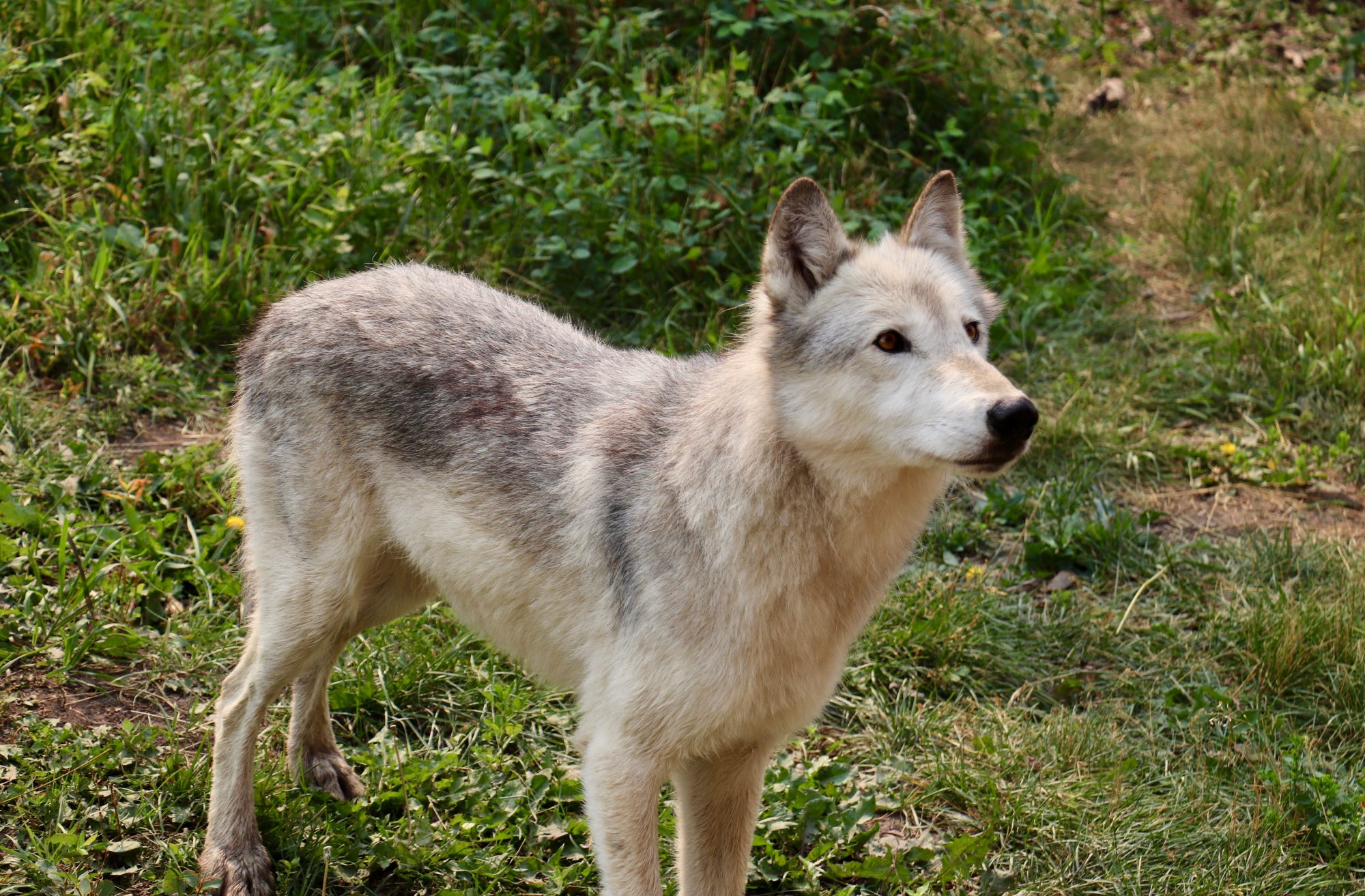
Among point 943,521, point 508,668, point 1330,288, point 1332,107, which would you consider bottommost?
point 508,668

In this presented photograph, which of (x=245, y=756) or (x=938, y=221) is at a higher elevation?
(x=938, y=221)

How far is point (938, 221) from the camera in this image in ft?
11.9

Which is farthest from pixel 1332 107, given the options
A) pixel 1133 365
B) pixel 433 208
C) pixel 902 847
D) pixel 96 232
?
pixel 96 232

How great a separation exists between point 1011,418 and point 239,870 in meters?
2.65

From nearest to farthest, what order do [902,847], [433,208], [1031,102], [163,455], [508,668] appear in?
[902,847], [508,668], [163,455], [433,208], [1031,102]

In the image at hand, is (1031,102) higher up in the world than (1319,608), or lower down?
higher up

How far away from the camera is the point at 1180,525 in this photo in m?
5.73

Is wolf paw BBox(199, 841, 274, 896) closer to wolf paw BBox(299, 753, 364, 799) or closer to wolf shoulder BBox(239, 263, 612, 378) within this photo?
wolf paw BBox(299, 753, 364, 799)

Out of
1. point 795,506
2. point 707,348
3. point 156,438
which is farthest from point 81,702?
point 707,348

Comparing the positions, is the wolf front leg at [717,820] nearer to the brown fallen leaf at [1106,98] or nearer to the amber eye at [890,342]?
the amber eye at [890,342]

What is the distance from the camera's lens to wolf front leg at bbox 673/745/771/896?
Answer: 11.8 ft

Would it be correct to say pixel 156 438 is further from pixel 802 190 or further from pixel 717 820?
pixel 802 190

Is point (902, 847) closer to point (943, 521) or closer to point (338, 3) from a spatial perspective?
point (943, 521)

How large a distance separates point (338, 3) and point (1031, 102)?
4.39m
